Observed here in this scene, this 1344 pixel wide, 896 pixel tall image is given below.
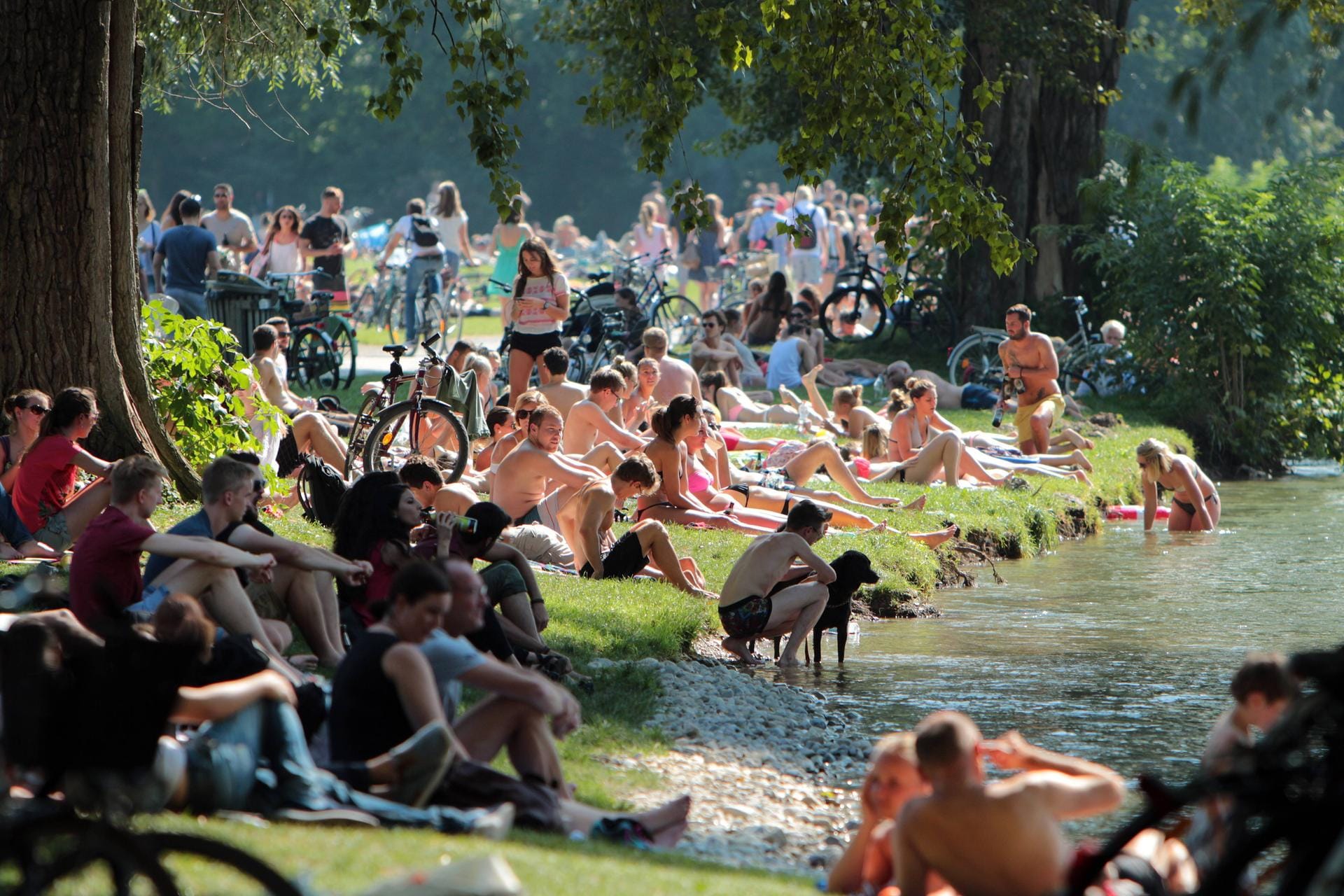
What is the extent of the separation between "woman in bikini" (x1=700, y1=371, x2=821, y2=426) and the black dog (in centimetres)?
876

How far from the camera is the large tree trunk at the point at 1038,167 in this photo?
963 inches

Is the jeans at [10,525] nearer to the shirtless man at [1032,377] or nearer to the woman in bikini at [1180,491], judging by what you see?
the woman in bikini at [1180,491]

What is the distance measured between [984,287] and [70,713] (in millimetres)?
21299

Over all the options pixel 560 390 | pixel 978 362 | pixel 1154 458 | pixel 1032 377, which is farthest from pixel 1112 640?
pixel 978 362

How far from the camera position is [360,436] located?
44.3 ft

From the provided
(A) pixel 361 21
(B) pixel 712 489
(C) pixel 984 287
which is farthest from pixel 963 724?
(C) pixel 984 287

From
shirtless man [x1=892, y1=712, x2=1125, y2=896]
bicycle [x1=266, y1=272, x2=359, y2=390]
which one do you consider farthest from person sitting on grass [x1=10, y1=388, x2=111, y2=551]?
bicycle [x1=266, y1=272, x2=359, y2=390]

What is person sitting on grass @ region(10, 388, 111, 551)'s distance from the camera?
9508 mm

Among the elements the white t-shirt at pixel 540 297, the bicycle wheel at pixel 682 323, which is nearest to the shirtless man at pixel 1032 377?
the white t-shirt at pixel 540 297

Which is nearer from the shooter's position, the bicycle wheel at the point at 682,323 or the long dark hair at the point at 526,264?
the long dark hair at the point at 526,264

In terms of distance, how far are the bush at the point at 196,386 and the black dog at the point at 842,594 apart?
403cm

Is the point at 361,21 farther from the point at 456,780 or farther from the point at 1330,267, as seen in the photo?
the point at 1330,267

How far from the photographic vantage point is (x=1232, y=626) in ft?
39.7

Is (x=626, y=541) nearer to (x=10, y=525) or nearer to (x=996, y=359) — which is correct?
(x=10, y=525)
